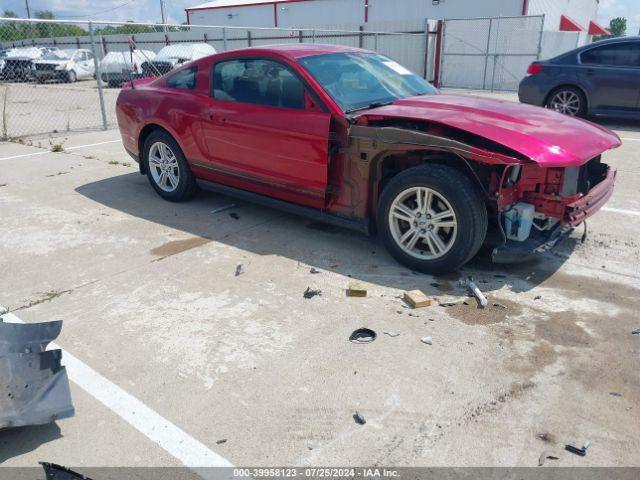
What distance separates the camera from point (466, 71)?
71.5 feet

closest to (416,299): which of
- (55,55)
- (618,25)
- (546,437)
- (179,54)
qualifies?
(546,437)

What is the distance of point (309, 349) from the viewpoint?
3211 millimetres

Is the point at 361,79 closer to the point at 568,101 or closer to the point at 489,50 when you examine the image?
the point at 568,101

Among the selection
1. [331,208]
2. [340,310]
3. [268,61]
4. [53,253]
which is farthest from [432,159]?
[53,253]

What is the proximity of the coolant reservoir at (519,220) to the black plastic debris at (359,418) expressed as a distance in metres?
1.96

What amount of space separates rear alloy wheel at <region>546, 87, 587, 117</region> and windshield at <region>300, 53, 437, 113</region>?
6336 mm

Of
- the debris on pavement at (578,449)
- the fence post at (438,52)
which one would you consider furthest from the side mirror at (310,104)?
the fence post at (438,52)

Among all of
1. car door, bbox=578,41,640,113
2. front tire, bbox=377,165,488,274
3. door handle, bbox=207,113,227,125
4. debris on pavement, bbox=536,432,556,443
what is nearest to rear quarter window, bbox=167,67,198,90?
door handle, bbox=207,113,227,125

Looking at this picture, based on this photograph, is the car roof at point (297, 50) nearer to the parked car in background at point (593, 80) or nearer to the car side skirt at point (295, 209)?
the car side skirt at point (295, 209)

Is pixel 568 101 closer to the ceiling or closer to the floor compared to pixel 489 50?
closer to the floor

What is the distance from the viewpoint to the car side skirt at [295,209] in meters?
4.46

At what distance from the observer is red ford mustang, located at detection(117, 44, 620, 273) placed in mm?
3824

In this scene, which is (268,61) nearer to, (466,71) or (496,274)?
(496,274)

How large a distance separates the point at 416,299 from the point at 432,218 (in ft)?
2.25
